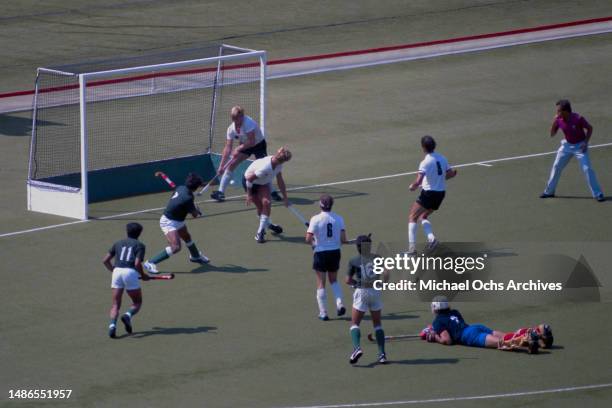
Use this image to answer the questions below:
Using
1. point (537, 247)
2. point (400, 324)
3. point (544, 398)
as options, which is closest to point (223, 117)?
point (537, 247)

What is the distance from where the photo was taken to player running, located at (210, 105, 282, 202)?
24.5 metres

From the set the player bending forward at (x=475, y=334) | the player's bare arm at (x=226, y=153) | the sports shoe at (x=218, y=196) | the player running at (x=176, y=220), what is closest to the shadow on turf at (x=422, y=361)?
the player bending forward at (x=475, y=334)

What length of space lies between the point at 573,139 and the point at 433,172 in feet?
14.8

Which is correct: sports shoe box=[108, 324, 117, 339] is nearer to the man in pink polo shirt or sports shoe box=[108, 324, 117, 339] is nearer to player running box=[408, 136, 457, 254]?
player running box=[408, 136, 457, 254]

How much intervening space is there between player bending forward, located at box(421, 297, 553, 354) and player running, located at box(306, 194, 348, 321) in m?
1.67

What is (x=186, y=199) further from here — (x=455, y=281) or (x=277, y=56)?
(x=277, y=56)

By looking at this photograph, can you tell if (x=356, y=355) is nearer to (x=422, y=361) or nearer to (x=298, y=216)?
(x=422, y=361)

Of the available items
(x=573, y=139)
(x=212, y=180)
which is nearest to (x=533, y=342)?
(x=573, y=139)

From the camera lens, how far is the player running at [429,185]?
2044 centimetres

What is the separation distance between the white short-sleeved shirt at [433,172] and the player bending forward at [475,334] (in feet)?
12.0

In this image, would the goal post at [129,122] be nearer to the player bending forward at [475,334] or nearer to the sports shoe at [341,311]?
the sports shoe at [341,311]

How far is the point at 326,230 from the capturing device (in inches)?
700

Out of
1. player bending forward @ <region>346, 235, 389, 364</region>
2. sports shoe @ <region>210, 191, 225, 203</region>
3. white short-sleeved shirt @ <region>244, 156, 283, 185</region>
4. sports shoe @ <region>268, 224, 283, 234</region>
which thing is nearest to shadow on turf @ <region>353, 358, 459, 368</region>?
player bending forward @ <region>346, 235, 389, 364</region>

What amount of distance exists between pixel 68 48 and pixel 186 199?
64.8 ft
